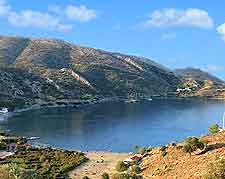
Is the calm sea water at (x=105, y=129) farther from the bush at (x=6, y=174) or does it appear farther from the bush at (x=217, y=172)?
the bush at (x=217, y=172)

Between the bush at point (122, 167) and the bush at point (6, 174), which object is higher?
the bush at point (6, 174)

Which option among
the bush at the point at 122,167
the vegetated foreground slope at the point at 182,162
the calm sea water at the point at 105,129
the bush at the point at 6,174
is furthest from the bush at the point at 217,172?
the calm sea water at the point at 105,129

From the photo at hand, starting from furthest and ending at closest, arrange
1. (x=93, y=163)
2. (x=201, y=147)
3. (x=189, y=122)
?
(x=189, y=122)
(x=93, y=163)
(x=201, y=147)

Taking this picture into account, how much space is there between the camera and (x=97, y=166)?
79.2m

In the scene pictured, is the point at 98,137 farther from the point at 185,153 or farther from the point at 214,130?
the point at 185,153

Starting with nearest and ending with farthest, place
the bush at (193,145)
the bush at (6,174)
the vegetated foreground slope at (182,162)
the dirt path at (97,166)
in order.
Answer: the bush at (6,174), the vegetated foreground slope at (182,162), the bush at (193,145), the dirt path at (97,166)

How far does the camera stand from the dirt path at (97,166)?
7288cm

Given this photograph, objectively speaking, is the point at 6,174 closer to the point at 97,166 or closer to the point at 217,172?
the point at 217,172

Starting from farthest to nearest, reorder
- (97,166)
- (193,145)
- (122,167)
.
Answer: (97,166)
(122,167)
(193,145)

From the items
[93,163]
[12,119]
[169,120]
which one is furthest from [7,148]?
[169,120]

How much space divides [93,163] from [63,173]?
9658 mm

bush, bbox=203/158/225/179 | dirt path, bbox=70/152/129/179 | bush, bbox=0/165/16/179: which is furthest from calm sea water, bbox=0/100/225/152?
bush, bbox=203/158/225/179

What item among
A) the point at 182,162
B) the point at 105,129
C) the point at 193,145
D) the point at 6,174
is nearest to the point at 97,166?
the point at 193,145

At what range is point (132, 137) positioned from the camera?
13850 cm
